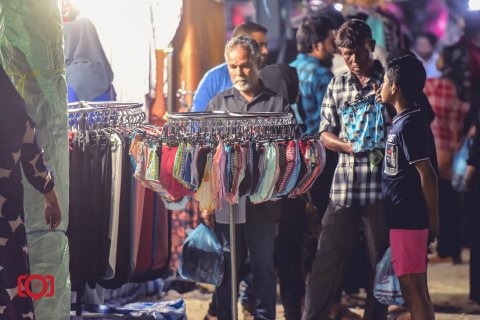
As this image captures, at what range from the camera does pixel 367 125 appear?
5738 mm

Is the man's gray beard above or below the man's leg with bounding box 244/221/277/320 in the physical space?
above

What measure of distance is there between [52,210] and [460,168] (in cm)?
526

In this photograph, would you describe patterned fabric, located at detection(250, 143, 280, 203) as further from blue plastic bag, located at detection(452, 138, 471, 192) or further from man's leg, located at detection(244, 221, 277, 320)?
blue plastic bag, located at detection(452, 138, 471, 192)

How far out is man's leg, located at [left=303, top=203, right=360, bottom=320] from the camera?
587cm

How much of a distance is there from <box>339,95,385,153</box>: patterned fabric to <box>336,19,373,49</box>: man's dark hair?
0.32 metres

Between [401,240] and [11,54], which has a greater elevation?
[11,54]

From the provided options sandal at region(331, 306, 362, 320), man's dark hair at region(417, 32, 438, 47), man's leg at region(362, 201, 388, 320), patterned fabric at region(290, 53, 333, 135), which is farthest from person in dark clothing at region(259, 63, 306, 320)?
man's dark hair at region(417, 32, 438, 47)

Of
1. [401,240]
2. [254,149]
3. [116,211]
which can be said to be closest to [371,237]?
[401,240]

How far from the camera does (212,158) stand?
505 cm

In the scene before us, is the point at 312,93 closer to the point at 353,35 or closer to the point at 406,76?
the point at 353,35

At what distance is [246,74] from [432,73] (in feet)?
17.1

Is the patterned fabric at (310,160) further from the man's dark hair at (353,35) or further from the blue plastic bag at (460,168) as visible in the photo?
the blue plastic bag at (460,168)

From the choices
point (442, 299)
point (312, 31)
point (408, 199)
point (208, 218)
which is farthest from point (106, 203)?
point (442, 299)

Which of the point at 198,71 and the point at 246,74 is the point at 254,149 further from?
the point at 198,71
